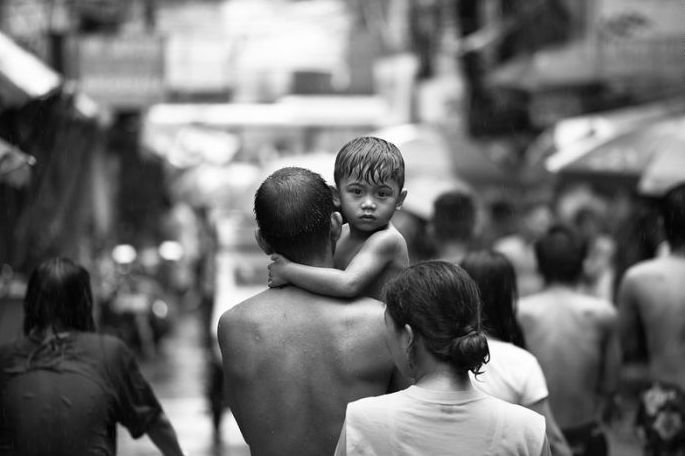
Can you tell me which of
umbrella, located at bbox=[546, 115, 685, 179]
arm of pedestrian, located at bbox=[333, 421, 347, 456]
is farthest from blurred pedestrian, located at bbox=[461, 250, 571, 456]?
umbrella, located at bbox=[546, 115, 685, 179]

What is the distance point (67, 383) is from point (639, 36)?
31.8 ft

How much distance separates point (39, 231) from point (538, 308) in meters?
5.64

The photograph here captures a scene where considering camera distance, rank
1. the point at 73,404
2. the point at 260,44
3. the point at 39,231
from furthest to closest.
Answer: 1. the point at 260,44
2. the point at 39,231
3. the point at 73,404

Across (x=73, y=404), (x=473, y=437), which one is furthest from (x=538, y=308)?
(x=473, y=437)

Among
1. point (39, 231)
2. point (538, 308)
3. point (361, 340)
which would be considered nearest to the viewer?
point (361, 340)

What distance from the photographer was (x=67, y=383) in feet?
17.3

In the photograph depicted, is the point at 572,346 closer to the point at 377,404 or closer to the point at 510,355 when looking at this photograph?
the point at 510,355

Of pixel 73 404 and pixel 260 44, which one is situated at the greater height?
pixel 260 44

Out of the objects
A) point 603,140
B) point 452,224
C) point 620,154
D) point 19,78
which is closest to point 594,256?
point 620,154

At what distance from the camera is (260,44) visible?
2191 cm

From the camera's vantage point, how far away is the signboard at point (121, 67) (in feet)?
51.3

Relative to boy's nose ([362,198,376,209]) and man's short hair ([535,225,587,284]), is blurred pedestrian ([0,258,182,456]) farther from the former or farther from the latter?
man's short hair ([535,225,587,284])

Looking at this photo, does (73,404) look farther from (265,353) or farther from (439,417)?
(439,417)

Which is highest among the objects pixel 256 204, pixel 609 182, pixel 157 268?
pixel 256 204
